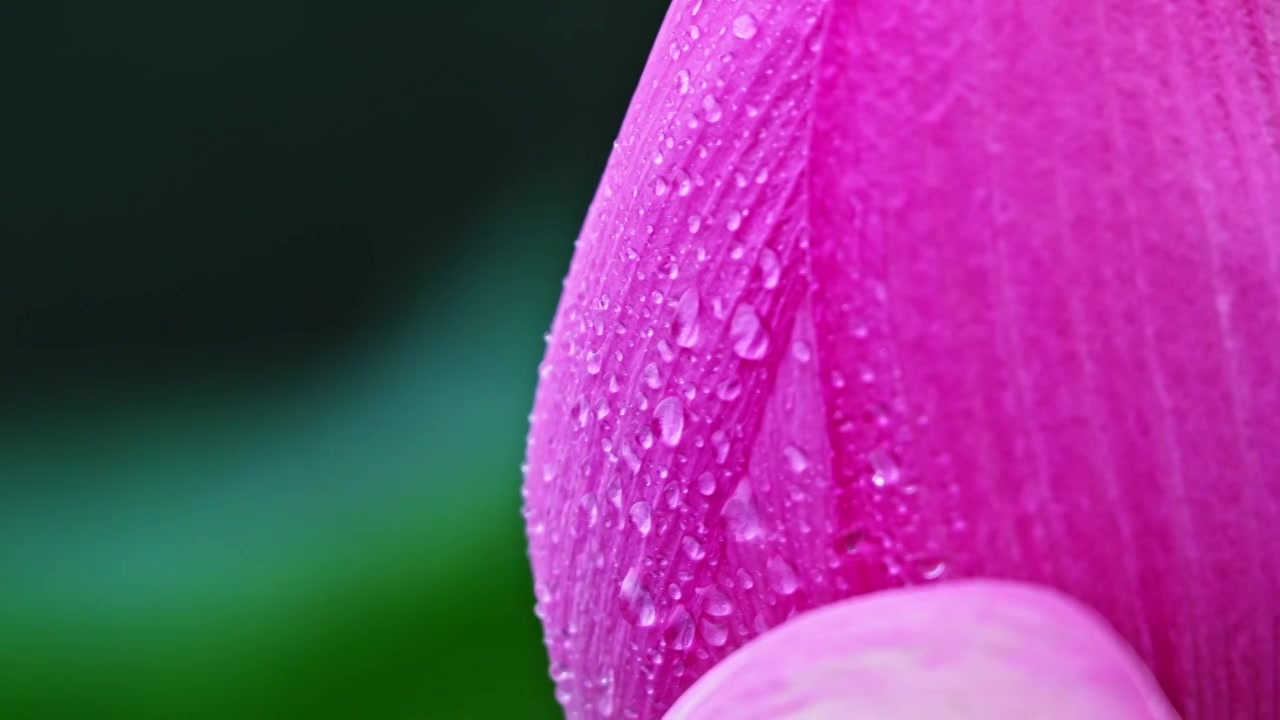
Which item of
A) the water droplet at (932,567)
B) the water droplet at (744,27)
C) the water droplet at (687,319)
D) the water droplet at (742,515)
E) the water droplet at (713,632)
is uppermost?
the water droplet at (744,27)

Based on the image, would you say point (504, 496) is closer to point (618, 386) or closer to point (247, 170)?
point (247, 170)

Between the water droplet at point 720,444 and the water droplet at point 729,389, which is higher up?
the water droplet at point 729,389

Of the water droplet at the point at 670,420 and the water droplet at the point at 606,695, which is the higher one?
the water droplet at the point at 670,420

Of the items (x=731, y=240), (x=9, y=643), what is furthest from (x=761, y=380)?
(x=9, y=643)

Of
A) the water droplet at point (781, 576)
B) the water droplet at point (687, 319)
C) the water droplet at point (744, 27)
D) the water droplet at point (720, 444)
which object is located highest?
the water droplet at point (744, 27)
